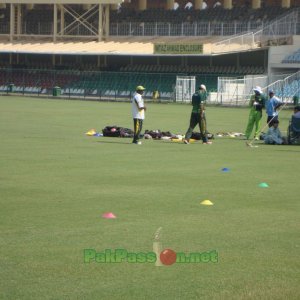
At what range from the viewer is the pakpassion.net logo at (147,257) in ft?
28.7

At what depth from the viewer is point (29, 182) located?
1480 centimetres

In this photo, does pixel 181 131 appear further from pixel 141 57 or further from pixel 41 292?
pixel 141 57

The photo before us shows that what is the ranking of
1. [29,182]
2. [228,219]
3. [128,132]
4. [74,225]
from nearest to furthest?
[74,225]
[228,219]
[29,182]
[128,132]

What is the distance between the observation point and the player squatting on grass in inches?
347

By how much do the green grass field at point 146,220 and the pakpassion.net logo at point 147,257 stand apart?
0.09 m

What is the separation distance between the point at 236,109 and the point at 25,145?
91.1 ft

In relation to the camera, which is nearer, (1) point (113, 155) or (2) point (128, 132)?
(1) point (113, 155)

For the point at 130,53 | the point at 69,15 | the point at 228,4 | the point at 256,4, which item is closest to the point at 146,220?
the point at 130,53

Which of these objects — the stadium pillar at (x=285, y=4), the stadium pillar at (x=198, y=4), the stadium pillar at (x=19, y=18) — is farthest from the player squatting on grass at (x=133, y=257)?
the stadium pillar at (x=198, y=4)

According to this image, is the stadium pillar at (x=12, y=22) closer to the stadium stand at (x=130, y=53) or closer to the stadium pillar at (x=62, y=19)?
the stadium stand at (x=130, y=53)

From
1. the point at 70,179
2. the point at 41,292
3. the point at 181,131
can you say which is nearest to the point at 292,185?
the point at 70,179

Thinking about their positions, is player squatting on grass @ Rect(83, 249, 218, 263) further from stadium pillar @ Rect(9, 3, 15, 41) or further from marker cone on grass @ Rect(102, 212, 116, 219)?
stadium pillar @ Rect(9, 3, 15, 41)

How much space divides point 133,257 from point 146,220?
2.23 meters

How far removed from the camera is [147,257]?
351 inches
